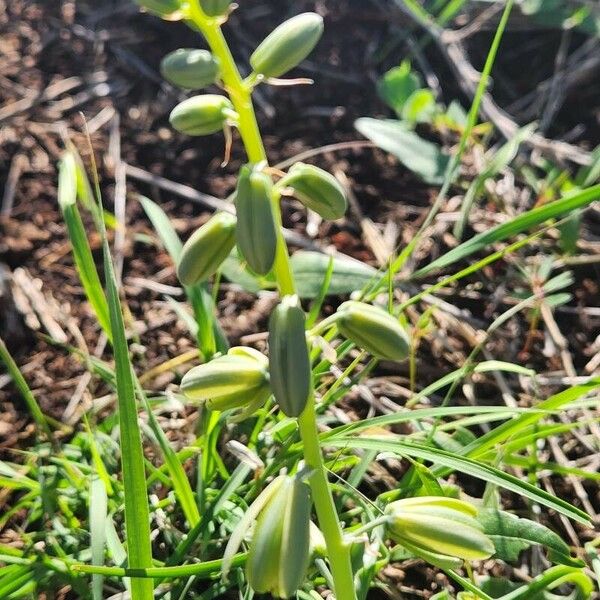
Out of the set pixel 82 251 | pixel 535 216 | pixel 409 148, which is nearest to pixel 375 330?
pixel 535 216

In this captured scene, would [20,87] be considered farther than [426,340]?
Yes

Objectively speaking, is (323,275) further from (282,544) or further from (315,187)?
(282,544)

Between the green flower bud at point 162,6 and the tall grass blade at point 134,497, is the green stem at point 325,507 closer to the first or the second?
the tall grass blade at point 134,497

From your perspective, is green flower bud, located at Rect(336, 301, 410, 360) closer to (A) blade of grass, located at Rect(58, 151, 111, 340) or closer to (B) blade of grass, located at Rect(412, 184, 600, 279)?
(B) blade of grass, located at Rect(412, 184, 600, 279)

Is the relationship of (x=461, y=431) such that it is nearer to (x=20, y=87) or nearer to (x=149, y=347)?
(x=149, y=347)

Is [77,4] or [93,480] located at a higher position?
[77,4]

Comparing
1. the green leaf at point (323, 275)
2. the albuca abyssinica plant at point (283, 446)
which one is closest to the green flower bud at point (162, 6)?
the albuca abyssinica plant at point (283, 446)

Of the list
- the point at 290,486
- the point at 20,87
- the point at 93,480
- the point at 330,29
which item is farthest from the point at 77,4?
the point at 290,486
